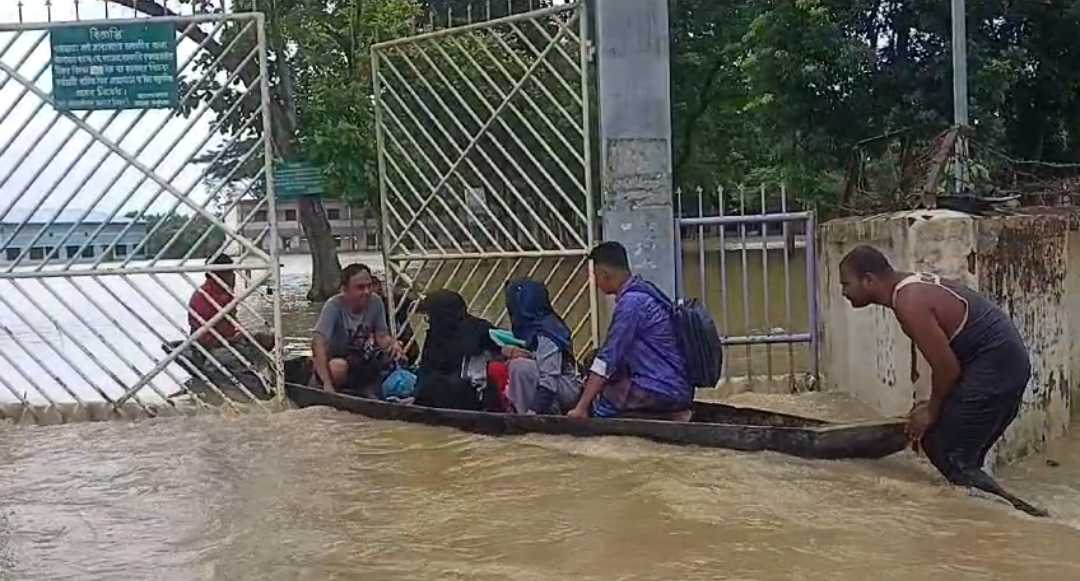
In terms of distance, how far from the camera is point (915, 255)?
6.27 meters

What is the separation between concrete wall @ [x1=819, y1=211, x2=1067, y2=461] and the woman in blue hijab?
1.91 meters

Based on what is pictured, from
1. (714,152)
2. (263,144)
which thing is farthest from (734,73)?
(263,144)

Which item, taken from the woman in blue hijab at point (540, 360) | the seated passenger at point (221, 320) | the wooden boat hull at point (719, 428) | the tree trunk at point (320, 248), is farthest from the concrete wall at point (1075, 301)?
the tree trunk at point (320, 248)

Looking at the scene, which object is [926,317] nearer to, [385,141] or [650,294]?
[650,294]

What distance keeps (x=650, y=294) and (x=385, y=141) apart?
4.07m

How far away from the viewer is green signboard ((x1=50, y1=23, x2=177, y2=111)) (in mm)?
8219

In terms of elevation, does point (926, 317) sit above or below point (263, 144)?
below

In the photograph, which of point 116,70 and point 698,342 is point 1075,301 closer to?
point 698,342

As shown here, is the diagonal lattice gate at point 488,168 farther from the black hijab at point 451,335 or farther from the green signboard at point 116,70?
the green signboard at point 116,70

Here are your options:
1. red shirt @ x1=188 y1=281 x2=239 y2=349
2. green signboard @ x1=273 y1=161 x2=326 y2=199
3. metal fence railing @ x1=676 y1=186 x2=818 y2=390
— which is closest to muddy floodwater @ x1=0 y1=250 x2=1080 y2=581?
red shirt @ x1=188 y1=281 x2=239 y2=349

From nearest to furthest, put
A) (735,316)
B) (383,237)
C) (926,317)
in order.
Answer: (926,317), (383,237), (735,316)

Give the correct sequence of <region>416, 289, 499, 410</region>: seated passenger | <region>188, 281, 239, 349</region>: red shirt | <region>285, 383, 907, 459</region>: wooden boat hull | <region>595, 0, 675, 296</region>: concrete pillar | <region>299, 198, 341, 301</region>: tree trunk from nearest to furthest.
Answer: <region>285, 383, 907, 459</region>: wooden boat hull < <region>416, 289, 499, 410</region>: seated passenger < <region>595, 0, 675, 296</region>: concrete pillar < <region>188, 281, 239, 349</region>: red shirt < <region>299, 198, 341, 301</region>: tree trunk

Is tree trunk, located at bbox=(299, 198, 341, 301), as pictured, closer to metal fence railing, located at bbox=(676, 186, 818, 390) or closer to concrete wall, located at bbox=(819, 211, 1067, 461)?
metal fence railing, located at bbox=(676, 186, 818, 390)

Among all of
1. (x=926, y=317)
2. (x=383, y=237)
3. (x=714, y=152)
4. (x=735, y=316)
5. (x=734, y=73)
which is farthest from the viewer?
(x=714, y=152)
